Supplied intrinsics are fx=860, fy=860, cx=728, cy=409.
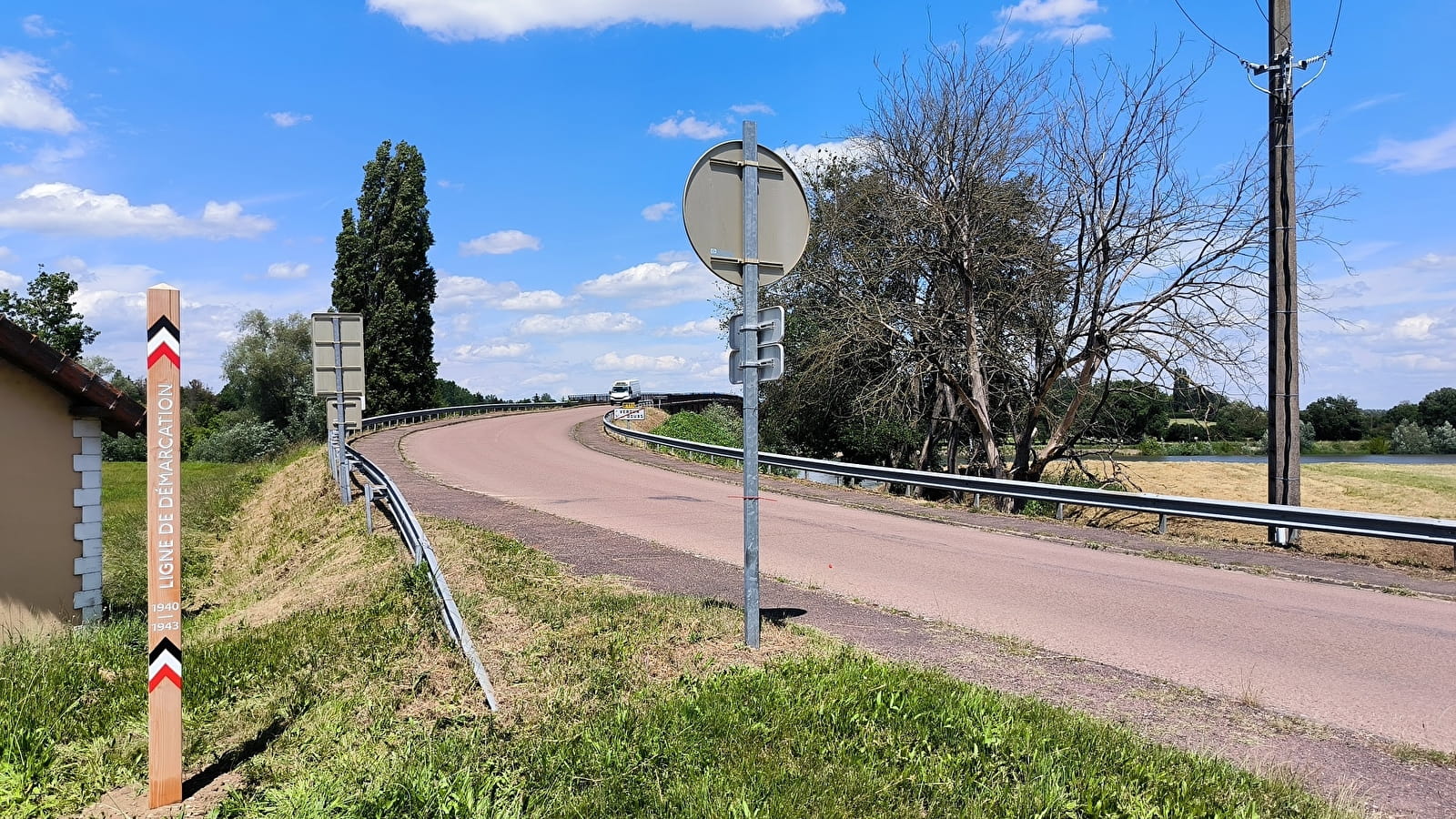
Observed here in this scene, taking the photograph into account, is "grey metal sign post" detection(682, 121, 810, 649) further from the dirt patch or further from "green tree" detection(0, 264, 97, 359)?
"green tree" detection(0, 264, 97, 359)

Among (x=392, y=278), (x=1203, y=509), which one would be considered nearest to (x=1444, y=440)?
(x=1203, y=509)

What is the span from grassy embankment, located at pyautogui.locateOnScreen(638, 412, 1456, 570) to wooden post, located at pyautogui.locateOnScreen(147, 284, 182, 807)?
1347cm

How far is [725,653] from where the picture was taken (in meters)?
6.01

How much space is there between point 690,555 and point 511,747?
643cm

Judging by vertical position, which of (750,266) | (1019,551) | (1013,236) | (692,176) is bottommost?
(1019,551)

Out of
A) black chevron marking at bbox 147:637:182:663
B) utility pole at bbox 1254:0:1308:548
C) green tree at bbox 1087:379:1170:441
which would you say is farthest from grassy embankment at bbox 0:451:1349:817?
green tree at bbox 1087:379:1170:441

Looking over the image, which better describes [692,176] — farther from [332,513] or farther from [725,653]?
[332,513]

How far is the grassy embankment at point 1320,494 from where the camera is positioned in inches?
498

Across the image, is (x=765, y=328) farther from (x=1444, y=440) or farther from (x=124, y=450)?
(x=124, y=450)

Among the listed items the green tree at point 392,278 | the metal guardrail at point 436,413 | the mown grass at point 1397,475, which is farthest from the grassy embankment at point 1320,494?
the green tree at point 392,278

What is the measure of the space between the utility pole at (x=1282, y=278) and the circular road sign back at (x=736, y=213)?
10.3 metres

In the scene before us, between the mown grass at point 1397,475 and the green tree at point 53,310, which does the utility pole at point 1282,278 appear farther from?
the green tree at point 53,310

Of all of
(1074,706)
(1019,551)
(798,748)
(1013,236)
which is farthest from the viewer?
(1013,236)

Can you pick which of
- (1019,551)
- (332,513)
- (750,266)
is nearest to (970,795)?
(750,266)
